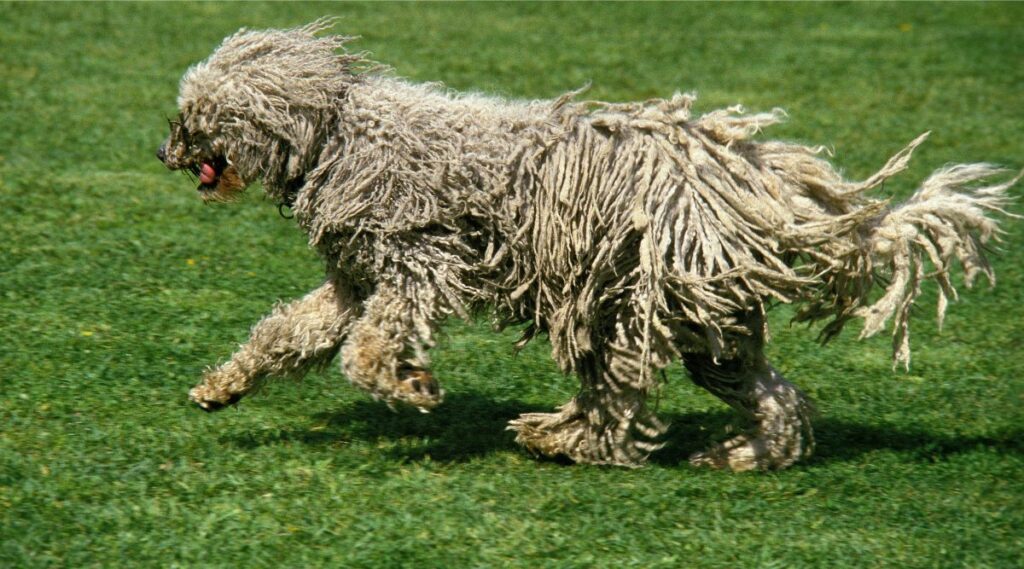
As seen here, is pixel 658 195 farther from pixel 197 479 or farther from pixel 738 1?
pixel 738 1

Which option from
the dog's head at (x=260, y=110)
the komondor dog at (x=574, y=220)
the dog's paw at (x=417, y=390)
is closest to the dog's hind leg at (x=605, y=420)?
the komondor dog at (x=574, y=220)

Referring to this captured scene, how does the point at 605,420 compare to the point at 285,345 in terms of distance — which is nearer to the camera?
the point at 605,420

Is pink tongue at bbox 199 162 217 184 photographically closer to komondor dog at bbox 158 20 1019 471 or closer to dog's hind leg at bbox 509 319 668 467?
komondor dog at bbox 158 20 1019 471

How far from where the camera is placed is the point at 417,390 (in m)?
5.86

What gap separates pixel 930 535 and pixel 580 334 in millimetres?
1588

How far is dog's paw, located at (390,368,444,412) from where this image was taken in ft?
19.1

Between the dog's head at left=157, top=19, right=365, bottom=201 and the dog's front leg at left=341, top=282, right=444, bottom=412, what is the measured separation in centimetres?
68

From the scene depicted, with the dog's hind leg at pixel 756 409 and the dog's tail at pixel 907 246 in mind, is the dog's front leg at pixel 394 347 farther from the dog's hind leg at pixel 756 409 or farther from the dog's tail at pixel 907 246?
the dog's tail at pixel 907 246

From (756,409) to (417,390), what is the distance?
4.87ft

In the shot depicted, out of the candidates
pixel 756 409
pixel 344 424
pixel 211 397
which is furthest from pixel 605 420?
pixel 211 397

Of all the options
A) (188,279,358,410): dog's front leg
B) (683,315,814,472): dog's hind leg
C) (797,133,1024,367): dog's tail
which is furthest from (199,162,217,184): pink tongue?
(797,133,1024,367): dog's tail

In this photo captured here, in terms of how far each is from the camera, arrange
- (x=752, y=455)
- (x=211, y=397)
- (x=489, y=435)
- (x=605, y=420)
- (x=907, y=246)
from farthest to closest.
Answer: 1. (x=489, y=435)
2. (x=211, y=397)
3. (x=752, y=455)
4. (x=605, y=420)
5. (x=907, y=246)

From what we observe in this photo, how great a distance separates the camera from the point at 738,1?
16.7 meters

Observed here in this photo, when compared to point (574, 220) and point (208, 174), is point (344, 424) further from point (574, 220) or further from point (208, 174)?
point (574, 220)
